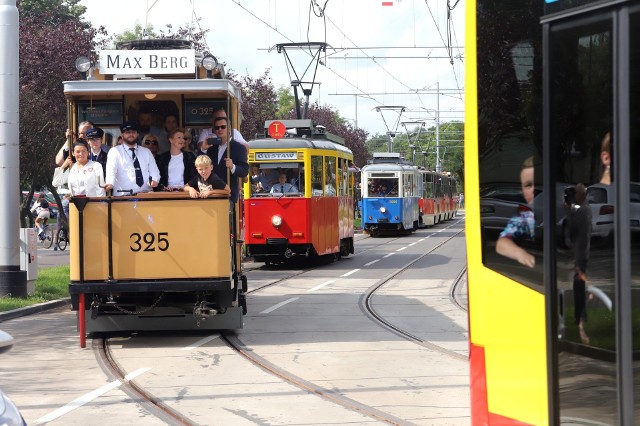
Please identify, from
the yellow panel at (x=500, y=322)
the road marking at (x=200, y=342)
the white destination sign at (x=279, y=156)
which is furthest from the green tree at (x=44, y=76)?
the yellow panel at (x=500, y=322)

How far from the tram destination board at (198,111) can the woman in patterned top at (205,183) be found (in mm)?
1483

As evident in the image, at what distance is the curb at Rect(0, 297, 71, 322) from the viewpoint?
15100 mm

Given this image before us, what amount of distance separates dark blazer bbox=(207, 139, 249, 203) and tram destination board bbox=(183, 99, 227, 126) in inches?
28.1

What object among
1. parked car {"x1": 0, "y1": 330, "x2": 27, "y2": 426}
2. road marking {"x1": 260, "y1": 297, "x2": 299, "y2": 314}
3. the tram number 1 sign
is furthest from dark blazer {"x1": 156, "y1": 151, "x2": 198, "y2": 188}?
the tram number 1 sign

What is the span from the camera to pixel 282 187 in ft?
80.9

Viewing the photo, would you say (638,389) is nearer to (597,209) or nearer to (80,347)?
(597,209)

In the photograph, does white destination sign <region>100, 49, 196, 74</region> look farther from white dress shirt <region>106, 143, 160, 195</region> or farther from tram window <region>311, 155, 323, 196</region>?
tram window <region>311, 155, 323, 196</region>

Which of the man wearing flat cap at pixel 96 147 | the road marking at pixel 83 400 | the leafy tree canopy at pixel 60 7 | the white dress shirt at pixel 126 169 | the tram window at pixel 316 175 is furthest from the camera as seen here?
the leafy tree canopy at pixel 60 7

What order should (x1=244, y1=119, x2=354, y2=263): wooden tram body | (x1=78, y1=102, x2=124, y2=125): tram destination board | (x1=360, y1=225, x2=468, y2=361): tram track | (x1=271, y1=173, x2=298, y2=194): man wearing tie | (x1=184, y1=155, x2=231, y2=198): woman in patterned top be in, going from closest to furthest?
1. (x1=360, y1=225, x2=468, y2=361): tram track
2. (x1=184, y1=155, x2=231, y2=198): woman in patterned top
3. (x1=78, y1=102, x2=124, y2=125): tram destination board
4. (x1=244, y1=119, x2=354, y2=263): wooden tram body
5. (x1=271, y1=173, x2=298, y2=194): man wearing tie

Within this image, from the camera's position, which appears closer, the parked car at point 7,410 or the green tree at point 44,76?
the parked car at point 7,410

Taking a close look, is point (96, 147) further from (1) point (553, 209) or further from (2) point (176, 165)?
(1) point (553, 209)

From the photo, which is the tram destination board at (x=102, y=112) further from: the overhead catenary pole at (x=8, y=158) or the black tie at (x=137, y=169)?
the overhead catenary pole at (x=8, y=158)

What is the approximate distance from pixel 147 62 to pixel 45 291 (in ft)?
20.3

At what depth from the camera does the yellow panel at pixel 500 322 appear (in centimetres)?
482
